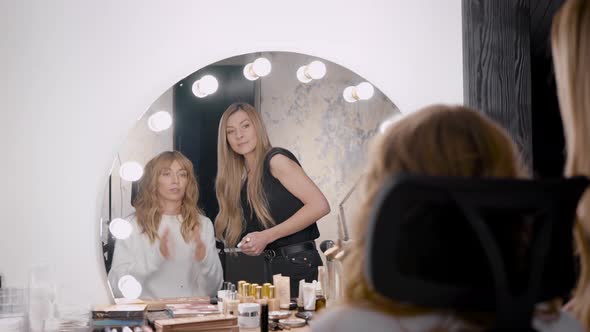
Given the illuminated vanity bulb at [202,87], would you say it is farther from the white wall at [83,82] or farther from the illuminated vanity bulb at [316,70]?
the illuminated vanity bulb at [316,70]

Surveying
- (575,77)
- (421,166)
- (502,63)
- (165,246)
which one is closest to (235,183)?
(165,246)

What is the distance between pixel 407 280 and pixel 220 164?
1.68 meters

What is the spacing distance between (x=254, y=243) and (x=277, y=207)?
167mm

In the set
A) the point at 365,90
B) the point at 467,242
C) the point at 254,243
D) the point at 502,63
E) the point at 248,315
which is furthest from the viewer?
the point at 365,90

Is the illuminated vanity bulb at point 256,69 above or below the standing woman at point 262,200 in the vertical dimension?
above

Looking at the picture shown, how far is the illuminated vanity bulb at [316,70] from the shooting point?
2396 mm

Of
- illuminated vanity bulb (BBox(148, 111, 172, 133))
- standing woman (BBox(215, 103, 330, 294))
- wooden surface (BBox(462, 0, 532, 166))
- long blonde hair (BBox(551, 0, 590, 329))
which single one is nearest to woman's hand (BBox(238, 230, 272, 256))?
standing woman (BBox(215, 103, 330, 294))

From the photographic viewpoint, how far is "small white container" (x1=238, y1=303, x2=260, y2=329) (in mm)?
2090

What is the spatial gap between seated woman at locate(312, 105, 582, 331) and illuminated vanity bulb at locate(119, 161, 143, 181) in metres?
1.56

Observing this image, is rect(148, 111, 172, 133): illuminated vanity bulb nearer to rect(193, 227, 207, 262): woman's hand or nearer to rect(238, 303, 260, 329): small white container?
rect(193, 227, 207, 262): woman's hand

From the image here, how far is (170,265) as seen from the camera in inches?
88.9

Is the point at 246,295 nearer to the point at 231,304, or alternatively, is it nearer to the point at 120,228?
the point at 231,304

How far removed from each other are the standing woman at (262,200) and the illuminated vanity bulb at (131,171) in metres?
0.30

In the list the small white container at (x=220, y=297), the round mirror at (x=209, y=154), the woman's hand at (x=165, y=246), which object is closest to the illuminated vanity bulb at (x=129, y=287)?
the round mirror at (x=209, y=154)
